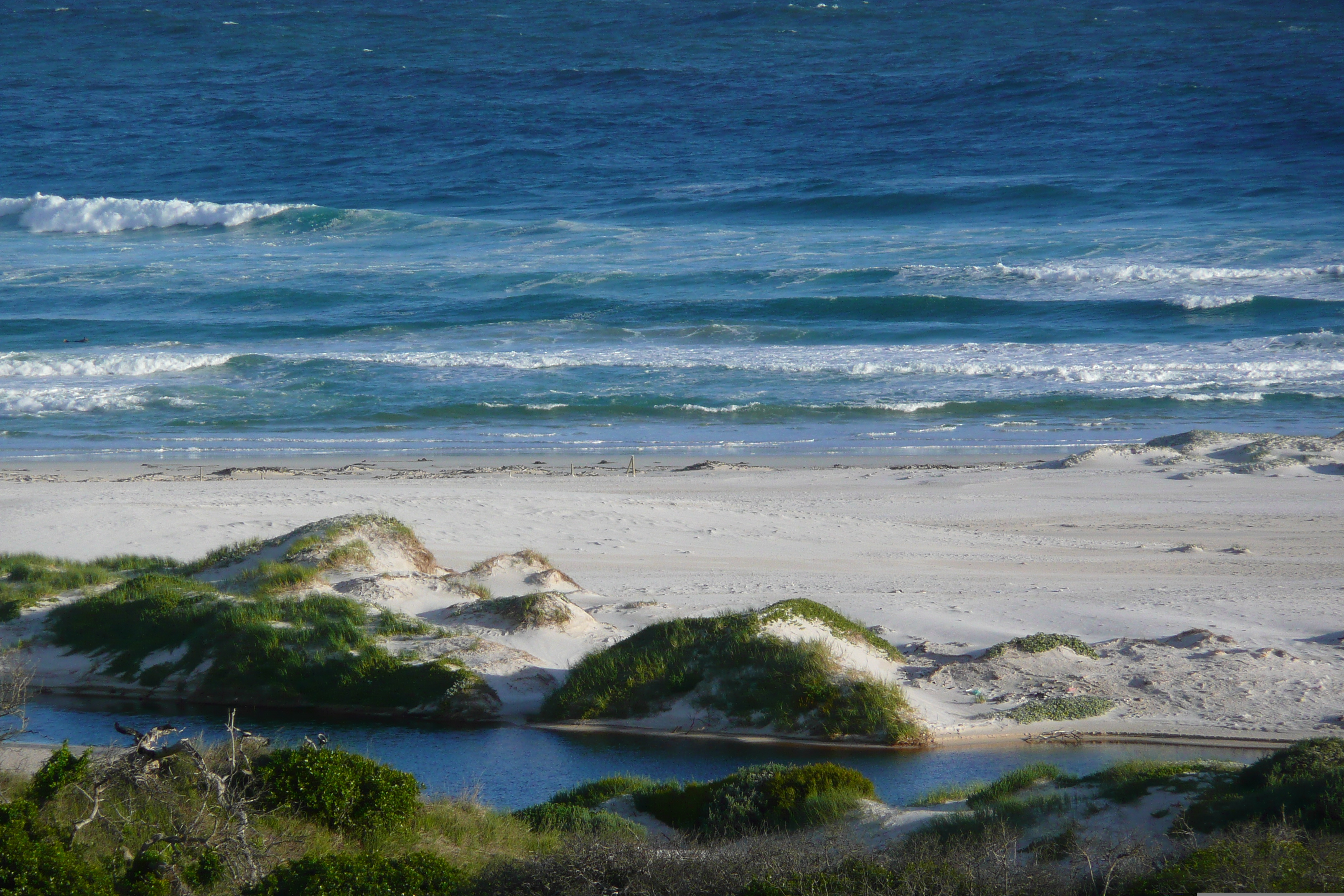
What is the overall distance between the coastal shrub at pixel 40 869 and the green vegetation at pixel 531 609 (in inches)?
227

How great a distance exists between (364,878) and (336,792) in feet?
4.98

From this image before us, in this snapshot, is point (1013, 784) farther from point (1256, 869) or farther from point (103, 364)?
point (103, 364)

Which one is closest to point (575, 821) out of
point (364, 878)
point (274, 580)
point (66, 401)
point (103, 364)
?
point (364, 878)

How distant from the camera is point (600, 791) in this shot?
26.0 ft

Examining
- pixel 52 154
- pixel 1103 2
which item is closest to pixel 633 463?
pixel 52 154

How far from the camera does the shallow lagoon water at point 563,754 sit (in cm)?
845

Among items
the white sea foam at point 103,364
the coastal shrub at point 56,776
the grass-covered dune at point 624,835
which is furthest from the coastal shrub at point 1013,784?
the white sea foam at point 103,364

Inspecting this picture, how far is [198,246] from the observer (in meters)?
46.0

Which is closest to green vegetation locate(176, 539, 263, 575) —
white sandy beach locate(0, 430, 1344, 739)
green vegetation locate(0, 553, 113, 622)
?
green vegetation locate(0, 553, 113, 622)

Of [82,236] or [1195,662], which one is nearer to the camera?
[1195,662]

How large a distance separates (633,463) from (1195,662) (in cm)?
1097

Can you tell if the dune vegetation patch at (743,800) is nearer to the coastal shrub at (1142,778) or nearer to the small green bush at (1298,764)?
the coastal shrub at (1142,778)

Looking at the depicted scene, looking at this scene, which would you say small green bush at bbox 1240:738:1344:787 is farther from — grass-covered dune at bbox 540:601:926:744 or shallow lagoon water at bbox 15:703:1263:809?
grass-covered dune at bbox 540:601:926:744

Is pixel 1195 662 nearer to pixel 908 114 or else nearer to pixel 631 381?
pixel 631 381
